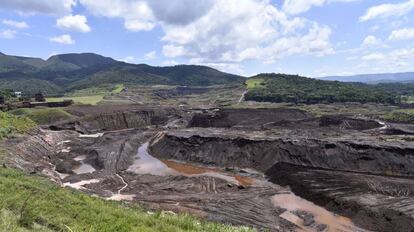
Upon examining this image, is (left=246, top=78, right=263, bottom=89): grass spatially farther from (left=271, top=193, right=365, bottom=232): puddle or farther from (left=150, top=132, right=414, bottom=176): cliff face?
(left=271, top=193, right=365, bottom=232): puddle

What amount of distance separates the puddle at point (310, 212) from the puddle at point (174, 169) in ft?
24.3

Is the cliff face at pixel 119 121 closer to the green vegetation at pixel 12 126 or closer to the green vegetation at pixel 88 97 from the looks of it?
the green vegetation at pixel 12 126

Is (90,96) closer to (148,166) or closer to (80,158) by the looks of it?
(80,158)

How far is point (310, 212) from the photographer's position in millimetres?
33500

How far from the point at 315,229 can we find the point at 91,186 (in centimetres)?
2374

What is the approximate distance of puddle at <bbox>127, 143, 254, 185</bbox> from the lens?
4633cm

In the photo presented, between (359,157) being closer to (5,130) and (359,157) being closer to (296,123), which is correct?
(296,123)

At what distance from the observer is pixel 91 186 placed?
4153 centimetres

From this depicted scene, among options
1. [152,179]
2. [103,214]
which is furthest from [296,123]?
[103,214]

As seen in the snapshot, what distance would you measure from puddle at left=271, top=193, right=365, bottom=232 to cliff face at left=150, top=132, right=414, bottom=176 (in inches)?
470

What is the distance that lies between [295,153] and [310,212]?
727 inches

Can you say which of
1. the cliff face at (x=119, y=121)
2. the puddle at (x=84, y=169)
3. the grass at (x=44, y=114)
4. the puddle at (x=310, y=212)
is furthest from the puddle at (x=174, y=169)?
the grass at (x=44, y=114)

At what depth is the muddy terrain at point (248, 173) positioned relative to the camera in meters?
31.8

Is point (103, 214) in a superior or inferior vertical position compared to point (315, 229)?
superior
